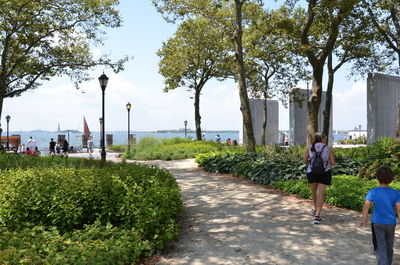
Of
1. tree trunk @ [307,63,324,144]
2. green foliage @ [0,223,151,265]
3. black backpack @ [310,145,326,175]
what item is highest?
tree trunk @ [307,63,324,144]

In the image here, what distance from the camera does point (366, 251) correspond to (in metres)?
5.25

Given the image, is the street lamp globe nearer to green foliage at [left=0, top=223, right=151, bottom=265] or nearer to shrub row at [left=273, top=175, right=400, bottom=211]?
shrub row at [left=273, top=175, right=400, bottom=211]

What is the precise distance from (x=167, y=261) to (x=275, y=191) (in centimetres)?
565

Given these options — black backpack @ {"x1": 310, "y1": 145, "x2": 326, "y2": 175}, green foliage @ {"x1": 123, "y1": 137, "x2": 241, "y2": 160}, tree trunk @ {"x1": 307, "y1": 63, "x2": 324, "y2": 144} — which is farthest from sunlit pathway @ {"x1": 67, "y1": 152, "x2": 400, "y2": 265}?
green foliage @ {"x1": 123, "y1": 137, "x2": 241, "y2": 160}

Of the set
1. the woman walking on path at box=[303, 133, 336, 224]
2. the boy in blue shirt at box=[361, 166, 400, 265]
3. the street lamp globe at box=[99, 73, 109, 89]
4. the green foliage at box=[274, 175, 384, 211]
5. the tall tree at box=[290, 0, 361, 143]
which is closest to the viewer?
the boy in blue shirt at box=[361, 166, 400, 265]

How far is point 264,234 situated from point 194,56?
24.7m

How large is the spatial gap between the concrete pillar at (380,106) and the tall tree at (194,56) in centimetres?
1089

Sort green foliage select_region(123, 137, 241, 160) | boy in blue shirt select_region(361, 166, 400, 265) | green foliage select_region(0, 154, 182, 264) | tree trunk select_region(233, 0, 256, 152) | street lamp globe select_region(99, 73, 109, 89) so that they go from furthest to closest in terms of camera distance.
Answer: green foliage select_region(123, 137, 241, 160), street lamp globe select_region(99, 73, 109, 89), tree trunk select_region(233, 0, 256, 152), green foliage select_region(0, 154, 182, 264), boy in blue shirt select_region(361, 166, 400, 265)

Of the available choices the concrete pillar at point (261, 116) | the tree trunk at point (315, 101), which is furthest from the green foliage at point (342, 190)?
the concrete pillar at point (261, 116)

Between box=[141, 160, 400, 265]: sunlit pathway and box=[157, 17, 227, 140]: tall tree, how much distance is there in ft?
65.1

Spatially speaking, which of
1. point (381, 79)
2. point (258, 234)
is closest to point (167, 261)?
point (258, 234)

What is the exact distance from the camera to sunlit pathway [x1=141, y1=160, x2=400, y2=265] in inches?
196

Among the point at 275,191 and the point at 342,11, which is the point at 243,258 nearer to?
the point at 275,191

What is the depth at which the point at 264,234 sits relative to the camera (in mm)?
6027
